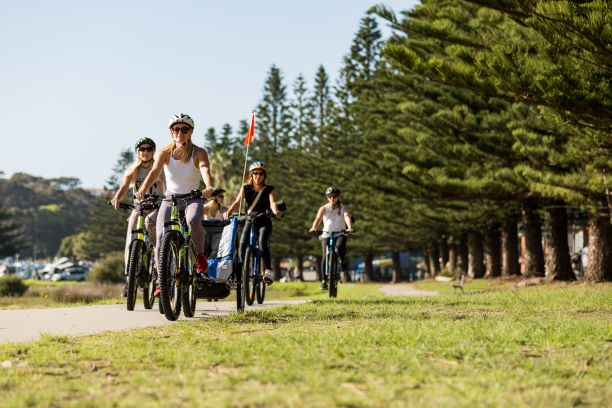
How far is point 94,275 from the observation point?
58812 mm

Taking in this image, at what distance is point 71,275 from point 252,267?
255 feet

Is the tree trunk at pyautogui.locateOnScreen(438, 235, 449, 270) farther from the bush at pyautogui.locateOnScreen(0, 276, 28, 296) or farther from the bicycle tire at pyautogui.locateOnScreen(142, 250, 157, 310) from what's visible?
→ the bicycle tire at pyautogui.locateOnScreen(142, 250, 157, 310)

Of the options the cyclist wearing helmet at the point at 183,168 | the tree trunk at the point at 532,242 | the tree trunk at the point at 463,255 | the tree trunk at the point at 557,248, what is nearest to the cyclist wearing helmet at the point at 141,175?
the cyclist wearing helmet at the point at 183,168

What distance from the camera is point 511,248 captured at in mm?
33281

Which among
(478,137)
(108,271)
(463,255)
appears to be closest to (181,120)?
(478,137)

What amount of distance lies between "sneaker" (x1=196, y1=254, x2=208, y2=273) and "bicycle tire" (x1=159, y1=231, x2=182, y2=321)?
38 cm

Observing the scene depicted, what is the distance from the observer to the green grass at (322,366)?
162 inches

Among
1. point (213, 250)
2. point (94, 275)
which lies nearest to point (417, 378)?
point (213, 250)

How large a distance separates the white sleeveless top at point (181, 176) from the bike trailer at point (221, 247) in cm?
121

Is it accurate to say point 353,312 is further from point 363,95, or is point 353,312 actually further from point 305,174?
point 305,174

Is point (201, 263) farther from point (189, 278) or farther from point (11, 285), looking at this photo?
point (11, 285)

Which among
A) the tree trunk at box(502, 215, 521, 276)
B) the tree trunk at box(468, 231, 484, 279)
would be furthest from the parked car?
the tree trunk at box(502, 215, 521, 276)

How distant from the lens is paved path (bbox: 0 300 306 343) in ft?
25.0

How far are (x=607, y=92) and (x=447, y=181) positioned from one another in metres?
10.2
